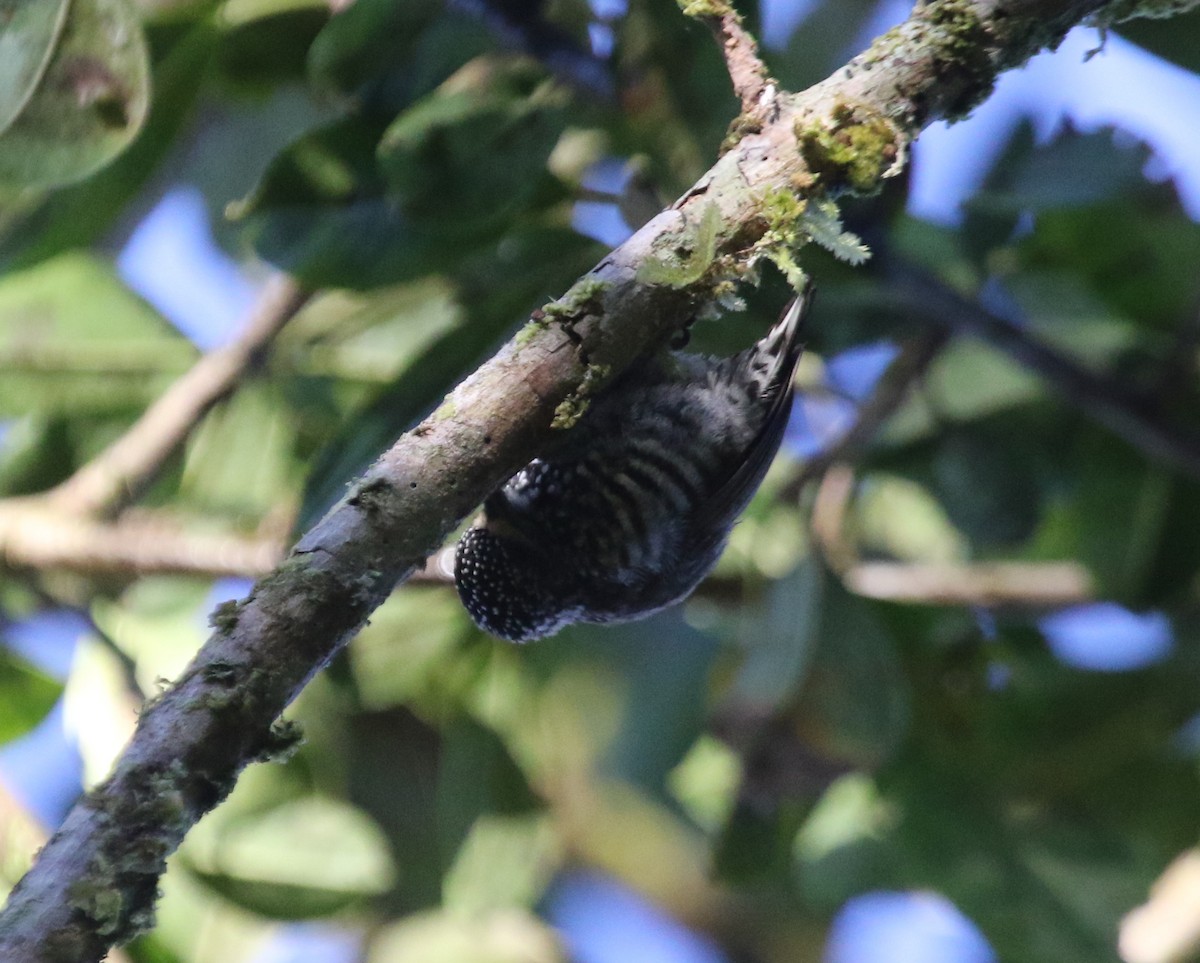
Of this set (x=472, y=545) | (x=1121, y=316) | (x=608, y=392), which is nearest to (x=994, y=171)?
(x=1121, y=316)

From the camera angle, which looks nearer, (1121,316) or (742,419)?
(742,419)

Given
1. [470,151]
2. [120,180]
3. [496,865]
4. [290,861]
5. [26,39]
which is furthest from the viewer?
[496,865]

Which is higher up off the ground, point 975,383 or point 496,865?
point 975,383

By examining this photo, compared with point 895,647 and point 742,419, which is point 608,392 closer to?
point 742,419

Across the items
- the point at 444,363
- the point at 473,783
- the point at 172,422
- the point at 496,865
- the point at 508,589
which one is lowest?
the point at 496,865

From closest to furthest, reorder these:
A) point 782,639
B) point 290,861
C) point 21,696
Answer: point 782,639
point 290,861
point 21,696

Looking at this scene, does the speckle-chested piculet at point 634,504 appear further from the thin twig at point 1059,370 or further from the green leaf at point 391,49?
the green leaf at point 391,49

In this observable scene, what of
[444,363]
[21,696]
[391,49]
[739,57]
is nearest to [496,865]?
[21,696]

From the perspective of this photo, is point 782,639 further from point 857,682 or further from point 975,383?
point 975,383

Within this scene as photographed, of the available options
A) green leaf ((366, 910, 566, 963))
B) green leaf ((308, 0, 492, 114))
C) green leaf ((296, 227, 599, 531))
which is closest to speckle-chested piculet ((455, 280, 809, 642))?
green leaf ((296, 227, 599, 531))
